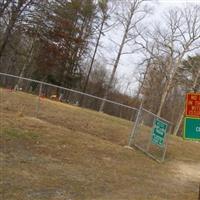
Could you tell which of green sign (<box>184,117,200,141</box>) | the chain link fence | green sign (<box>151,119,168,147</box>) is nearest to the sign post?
green sign (<box>184,117,200,141</box>)

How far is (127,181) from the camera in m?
13.1

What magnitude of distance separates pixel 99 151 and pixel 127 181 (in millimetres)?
3025

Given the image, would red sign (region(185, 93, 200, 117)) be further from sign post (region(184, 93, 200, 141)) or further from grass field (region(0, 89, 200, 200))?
grass field (region(0, 89, 200, 200))

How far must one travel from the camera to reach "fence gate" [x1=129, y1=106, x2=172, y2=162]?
714 inches

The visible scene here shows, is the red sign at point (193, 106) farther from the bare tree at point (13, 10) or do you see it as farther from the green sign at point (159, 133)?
the bare tree at point (13, 10)

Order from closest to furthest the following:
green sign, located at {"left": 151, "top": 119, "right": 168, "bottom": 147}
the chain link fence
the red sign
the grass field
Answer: the red sign < the grass field < green sign, located at {"left": 151, "top": 119, "right": 168, "bottom": 147} < the chain link fence

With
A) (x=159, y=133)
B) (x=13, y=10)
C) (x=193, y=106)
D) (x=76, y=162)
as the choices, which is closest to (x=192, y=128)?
(x=193, y=106)

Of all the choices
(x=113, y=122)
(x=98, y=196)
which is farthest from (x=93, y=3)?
(x=98, y=196)

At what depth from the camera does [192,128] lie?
9836 millimetres

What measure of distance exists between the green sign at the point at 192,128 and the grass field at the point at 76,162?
7.86ft

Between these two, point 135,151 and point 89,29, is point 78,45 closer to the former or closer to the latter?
point 89,29

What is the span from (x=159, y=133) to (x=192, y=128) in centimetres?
843

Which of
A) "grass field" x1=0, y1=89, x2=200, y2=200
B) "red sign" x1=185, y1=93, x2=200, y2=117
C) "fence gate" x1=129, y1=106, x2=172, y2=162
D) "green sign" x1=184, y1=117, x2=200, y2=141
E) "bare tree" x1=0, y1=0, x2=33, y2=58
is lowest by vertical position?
"grass field" x1=0, y1=89, x2=200, y2=200

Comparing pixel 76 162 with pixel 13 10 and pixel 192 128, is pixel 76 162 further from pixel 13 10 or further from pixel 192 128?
pixel 13 10
